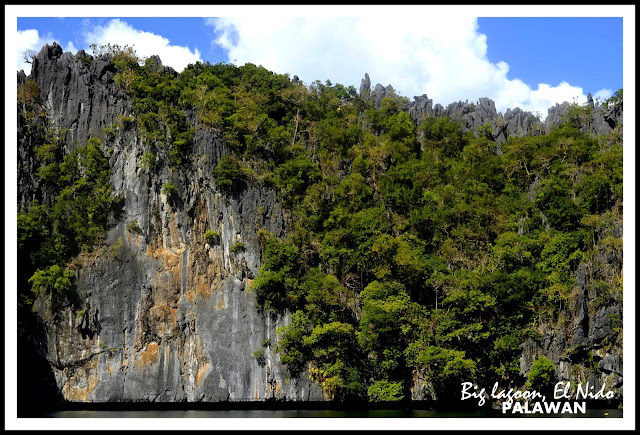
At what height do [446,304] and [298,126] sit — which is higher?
[298,126]

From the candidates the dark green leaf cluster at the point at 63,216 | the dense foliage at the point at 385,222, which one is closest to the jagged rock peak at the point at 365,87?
the dense foliage at the point at 385,222

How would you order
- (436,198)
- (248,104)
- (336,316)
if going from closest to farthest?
1. (336,316)
2. (436,198)
3. (248,104)

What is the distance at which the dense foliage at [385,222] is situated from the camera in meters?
26.7

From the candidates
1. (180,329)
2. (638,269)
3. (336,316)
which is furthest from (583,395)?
(180,329)

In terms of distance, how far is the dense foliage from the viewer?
87.6ft

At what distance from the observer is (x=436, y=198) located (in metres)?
31.7

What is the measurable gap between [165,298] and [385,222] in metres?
9.77

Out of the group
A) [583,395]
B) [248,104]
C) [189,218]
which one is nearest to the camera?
[583,395]

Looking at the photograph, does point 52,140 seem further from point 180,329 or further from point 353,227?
point 353,227

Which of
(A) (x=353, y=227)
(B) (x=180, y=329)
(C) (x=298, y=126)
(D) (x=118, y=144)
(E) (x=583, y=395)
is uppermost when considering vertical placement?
(C) (x=298, y=126)

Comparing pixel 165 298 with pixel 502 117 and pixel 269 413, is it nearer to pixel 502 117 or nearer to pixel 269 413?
pixel 269 413

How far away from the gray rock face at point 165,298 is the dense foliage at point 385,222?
65 centimetres

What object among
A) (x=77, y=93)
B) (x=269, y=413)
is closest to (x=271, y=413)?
(x=269, y=413)

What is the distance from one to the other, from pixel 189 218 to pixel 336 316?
7.67 m
